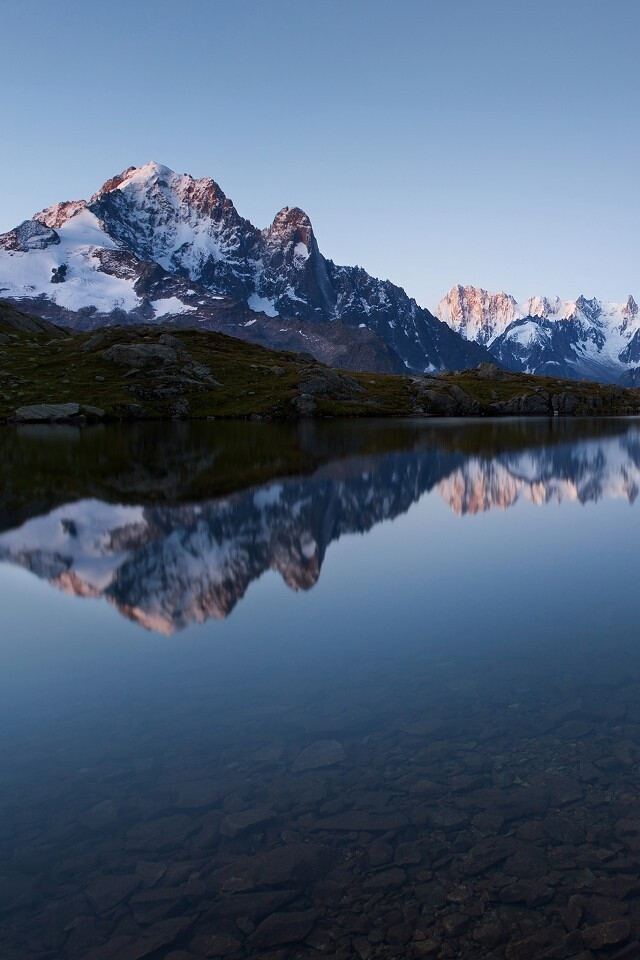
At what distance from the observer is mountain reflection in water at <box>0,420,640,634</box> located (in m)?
27.3

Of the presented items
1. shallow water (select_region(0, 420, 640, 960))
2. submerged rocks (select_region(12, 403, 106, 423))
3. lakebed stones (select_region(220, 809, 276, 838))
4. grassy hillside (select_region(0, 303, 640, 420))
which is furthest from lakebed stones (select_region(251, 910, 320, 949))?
grassy hillside (select_region(0, 303, 640, 420))

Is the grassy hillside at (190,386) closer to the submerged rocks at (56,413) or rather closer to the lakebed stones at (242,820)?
the submerged rocks at (56,413)

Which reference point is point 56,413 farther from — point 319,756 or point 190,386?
point 319,756

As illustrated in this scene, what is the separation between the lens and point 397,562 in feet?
99.5

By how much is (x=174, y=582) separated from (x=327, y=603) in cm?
609

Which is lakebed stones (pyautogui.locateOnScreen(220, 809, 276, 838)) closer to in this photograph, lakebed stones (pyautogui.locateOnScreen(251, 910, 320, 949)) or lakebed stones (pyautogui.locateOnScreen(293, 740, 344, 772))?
lakebed stones (pyautogui.locateOnScreen(293, 740, 344, 772))

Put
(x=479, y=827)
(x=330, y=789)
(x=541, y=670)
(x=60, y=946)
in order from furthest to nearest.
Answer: (x=541, y=670) → (x=330, y=789) → (x=479, y=827) → (x=60, y=946)

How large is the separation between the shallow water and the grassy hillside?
4284 inches

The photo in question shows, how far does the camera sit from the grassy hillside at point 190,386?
456 ft

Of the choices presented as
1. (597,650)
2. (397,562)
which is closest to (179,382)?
(397,562)

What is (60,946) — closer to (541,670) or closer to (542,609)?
(541,670)

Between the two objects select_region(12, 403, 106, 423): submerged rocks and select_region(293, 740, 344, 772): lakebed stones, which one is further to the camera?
select_region(12, 403, 106, 423): submerged rocks

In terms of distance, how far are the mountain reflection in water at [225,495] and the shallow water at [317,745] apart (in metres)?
0.34

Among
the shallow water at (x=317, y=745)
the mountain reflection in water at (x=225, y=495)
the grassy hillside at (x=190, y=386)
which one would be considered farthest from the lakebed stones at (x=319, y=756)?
the grassy hillside at (x=190, y=386)
